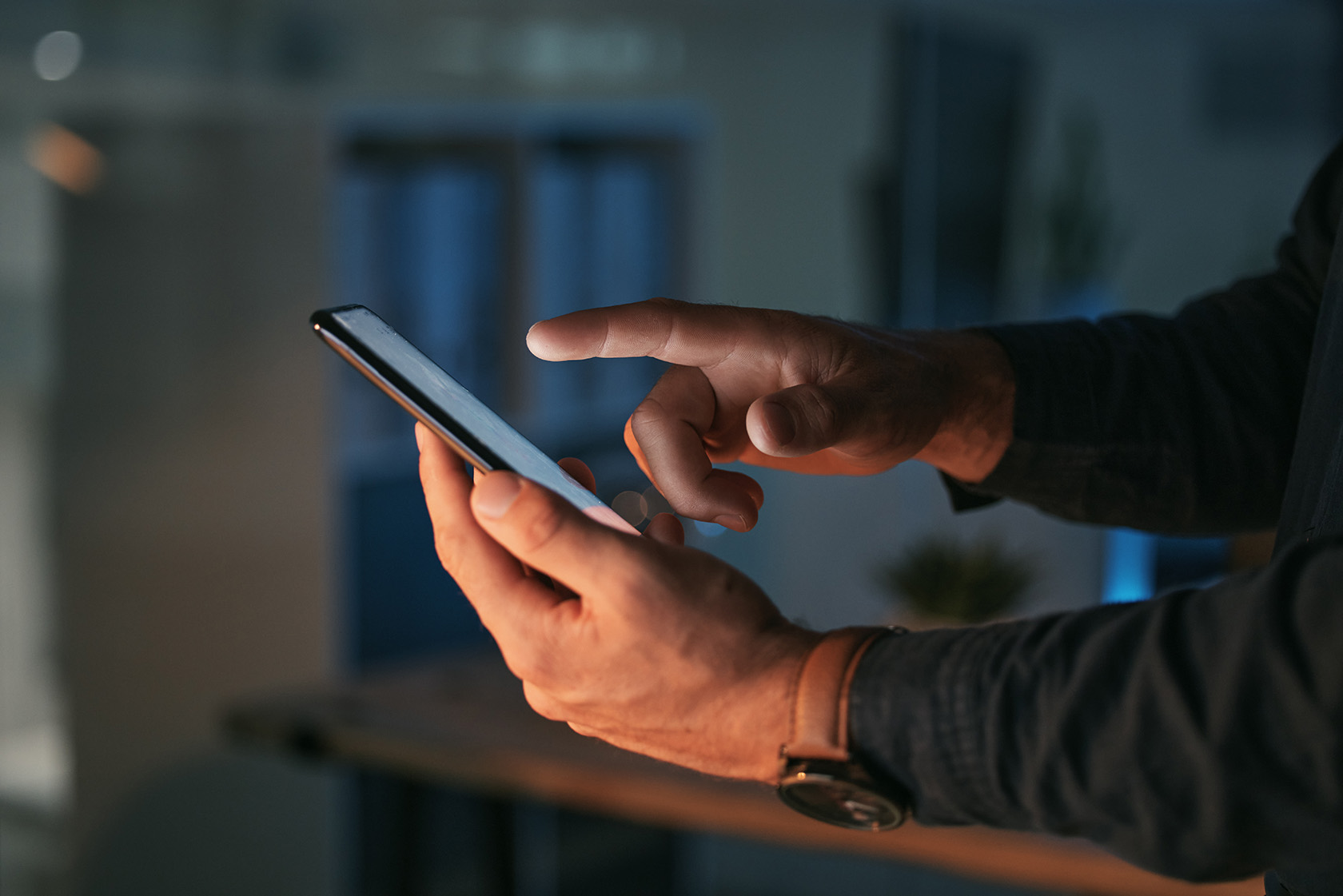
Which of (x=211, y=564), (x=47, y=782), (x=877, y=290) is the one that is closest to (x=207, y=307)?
(x=211, y=564)

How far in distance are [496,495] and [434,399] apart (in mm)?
82

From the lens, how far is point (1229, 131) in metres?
2.85

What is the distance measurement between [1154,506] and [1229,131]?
2.38m

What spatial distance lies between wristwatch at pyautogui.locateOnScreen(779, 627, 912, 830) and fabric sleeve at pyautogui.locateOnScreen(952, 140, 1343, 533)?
31 centimetres

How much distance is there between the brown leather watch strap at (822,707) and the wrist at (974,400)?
268 mm

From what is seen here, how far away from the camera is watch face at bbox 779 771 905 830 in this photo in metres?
0.55

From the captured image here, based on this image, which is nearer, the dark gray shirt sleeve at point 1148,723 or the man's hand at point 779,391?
the dark gray shirt sleeve at point 1148,723

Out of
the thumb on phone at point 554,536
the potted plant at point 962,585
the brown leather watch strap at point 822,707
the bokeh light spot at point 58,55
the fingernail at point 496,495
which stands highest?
the bokeh light spot at point 58,55

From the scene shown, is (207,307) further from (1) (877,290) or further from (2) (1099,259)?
(2) (1099,259)

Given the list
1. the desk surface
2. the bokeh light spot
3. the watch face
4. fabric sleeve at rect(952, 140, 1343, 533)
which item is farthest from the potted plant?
the bokeh light spot

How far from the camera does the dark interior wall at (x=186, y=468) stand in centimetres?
209

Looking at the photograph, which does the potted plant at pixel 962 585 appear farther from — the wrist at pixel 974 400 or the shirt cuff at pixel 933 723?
the shirt cuff at pixel 933 723

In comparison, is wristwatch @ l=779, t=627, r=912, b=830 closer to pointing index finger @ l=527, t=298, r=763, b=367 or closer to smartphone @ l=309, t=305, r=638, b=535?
smartphone @ l=309, t=305, r=638, b=535

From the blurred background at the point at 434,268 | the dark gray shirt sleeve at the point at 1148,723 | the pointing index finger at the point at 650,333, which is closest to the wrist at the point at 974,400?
the pointing index finger at the point at 650,333
